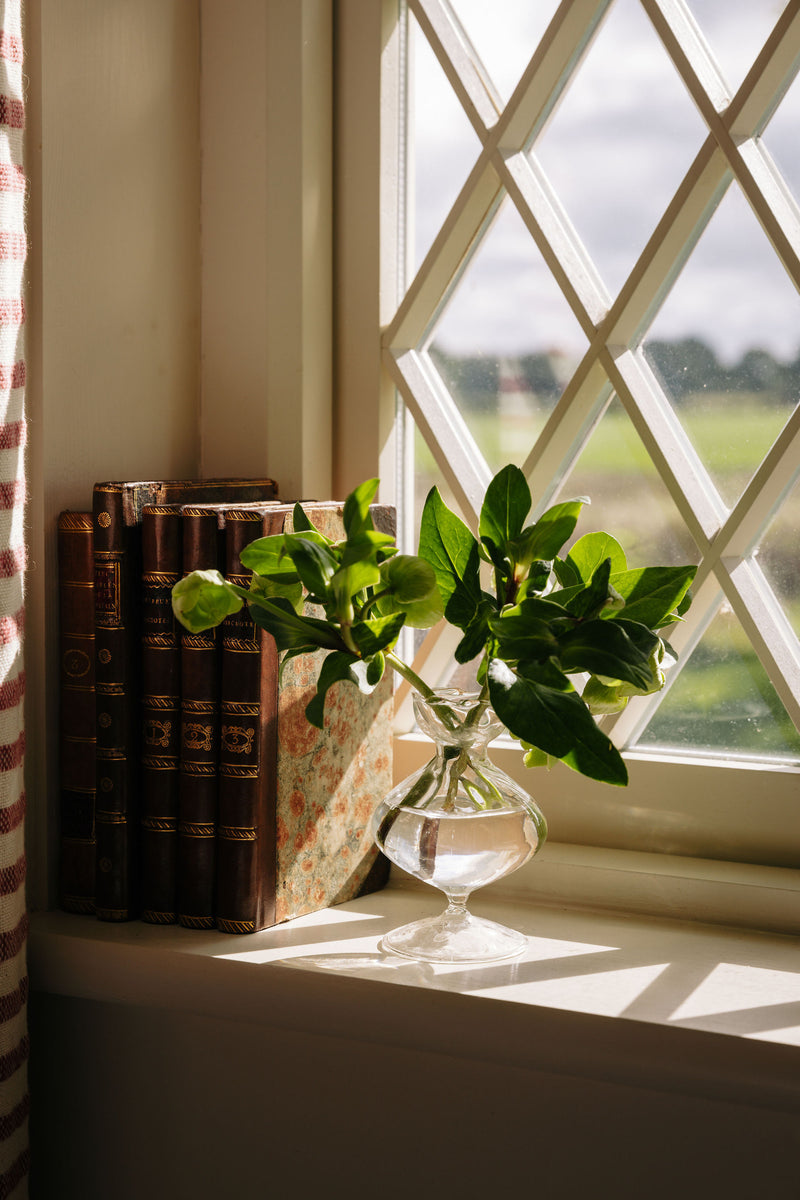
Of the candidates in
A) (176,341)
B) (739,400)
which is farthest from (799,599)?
(176,341)

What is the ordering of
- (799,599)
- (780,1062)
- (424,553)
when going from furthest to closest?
1. (799,599)
2. (424,553)
3. (780,1062)

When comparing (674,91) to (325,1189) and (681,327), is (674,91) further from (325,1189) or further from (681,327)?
(325,1189)

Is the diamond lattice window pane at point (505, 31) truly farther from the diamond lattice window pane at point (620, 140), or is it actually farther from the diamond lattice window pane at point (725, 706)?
the diamond lattice window pane at point (725, 706)

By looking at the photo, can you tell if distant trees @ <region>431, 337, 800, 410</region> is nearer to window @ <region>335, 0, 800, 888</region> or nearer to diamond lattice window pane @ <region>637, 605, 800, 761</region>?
window @ <region>335, 0, 800, 888</region>

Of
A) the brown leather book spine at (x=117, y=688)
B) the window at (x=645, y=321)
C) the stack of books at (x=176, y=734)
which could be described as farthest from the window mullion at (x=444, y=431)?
the brown leather book spine at (x=117, y=688)

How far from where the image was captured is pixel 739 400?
876 mm

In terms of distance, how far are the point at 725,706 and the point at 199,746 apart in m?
0.41

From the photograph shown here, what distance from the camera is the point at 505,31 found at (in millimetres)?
919

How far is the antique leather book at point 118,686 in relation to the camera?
784 mm

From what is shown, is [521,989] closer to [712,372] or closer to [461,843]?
[461,843]

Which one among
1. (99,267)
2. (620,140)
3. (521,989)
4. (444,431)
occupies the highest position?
(620,140)

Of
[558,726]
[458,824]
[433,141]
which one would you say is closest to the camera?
[558,726]

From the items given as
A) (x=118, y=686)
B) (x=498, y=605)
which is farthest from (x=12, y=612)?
(x=498, y=605)

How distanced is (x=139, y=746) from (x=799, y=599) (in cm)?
50
